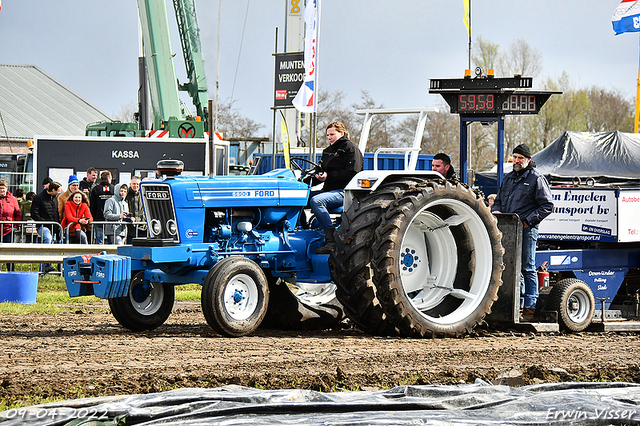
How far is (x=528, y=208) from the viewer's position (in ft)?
28.2

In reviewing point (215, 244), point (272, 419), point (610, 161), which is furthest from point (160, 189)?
point (610, 161)

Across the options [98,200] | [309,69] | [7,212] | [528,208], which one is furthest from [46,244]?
[528,208]

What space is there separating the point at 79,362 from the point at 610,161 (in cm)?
1469

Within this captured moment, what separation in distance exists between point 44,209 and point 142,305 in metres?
6.07

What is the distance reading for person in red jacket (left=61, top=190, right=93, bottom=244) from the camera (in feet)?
42.0

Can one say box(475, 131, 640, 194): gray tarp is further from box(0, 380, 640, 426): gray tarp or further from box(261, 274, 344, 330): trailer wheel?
box(0, 380, 640, 426): gray tarp

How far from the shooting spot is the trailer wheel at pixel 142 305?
7.66 meters

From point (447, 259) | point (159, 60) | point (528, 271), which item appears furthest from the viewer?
point (159, 60)

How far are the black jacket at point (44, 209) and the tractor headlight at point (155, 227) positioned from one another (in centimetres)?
612

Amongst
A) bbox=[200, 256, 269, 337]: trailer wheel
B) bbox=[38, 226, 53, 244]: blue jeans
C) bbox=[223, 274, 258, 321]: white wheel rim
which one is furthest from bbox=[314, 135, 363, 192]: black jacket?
bbox=[38, 226, 53, 244]: blue jeans

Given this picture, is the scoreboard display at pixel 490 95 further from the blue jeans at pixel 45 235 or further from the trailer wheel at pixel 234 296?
the blue jeans at pixel 45 235

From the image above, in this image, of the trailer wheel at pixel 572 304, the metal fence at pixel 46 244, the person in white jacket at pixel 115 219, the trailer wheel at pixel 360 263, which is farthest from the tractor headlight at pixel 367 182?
the person in white jacket at pixel 115 219

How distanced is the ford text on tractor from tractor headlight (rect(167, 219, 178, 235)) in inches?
0.8

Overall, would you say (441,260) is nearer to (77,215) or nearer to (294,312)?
(294,312)
